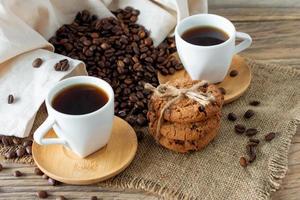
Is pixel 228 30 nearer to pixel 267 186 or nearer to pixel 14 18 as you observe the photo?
pixel 267 186

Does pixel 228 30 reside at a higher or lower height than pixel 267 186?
higher

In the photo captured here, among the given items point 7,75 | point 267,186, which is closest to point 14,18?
point 7,75

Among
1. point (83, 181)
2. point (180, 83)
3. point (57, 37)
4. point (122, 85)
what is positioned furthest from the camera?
point (57, 37)

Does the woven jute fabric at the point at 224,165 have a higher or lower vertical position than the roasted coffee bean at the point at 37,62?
lower

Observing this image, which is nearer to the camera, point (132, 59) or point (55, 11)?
point (132, 59)

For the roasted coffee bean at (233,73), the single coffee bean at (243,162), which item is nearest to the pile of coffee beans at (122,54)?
the roasted coffee bean at (233,73)

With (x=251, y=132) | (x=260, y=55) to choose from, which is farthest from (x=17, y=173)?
(x=260, y=55)

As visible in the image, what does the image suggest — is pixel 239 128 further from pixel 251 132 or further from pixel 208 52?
pixel 208 52

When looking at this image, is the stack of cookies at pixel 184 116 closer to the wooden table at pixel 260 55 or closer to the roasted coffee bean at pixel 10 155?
the wooden table at pixel 260 55
